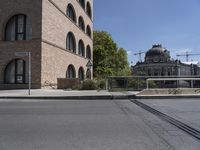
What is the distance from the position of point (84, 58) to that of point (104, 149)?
44697 mm

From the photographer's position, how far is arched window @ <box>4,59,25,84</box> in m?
30.7

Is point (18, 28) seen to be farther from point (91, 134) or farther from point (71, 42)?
point (91, 134)

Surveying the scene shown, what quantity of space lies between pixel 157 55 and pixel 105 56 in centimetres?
7579

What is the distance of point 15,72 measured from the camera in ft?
102

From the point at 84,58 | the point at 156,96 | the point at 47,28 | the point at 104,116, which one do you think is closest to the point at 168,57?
the point at 84,58

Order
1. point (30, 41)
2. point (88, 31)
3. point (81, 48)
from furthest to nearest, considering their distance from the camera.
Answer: point (88, 31), point (81, 48), point (30, 41)

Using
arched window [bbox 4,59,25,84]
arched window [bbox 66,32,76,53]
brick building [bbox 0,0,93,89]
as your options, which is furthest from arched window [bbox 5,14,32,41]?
arched window [bbox 66,32,76,53]

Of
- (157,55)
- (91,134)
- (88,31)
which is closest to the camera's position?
(91,134)

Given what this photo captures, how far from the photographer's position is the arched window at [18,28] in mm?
31047

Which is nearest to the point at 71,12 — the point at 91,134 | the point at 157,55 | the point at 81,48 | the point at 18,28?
the point at 81,48

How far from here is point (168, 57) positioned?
456 feet

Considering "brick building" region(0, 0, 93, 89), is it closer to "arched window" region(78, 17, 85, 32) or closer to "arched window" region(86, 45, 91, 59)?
"arched window" region(78, 17, 85, 32)

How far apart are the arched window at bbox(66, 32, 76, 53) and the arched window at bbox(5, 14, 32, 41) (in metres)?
10.5

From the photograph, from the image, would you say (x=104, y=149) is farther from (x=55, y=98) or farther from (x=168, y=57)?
(x=168, y=57)
